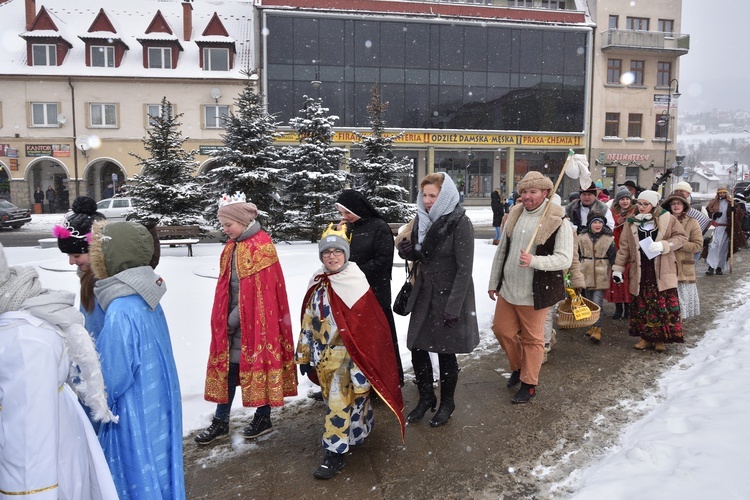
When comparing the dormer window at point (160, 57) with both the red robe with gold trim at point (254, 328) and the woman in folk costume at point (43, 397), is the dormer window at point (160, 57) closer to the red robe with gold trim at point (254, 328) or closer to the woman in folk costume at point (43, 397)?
the red robe with gold trim at point (254, 328)

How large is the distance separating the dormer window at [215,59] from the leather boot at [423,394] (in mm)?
30745

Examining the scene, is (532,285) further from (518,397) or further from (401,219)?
(401,219)

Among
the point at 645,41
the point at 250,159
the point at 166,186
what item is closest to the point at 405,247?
the point at 250,159

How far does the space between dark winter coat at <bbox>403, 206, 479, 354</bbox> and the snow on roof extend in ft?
94.5

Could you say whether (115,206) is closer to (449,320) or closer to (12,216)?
(12,216)

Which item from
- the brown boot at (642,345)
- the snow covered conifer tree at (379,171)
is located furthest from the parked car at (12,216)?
the brown boot at (642,345)

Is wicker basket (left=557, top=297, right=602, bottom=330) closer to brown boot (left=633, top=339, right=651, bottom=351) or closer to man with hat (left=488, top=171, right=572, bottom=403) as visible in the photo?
brown boot (left=633, top=339, right=651, bottom=351)

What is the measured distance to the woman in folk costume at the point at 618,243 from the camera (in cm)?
720

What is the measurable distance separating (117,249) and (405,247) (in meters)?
2.36

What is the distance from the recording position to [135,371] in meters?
2.35

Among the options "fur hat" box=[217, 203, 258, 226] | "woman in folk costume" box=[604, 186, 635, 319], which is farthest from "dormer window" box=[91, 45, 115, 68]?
"fur hat" box=[217, 203, 258, 226]

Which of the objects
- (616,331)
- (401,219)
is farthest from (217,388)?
(401,219)

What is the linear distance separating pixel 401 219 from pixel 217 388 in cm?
1231

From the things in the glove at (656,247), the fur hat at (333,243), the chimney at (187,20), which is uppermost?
the chimney at (187,20)
